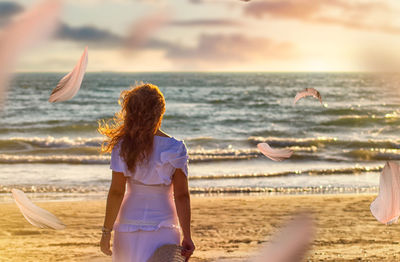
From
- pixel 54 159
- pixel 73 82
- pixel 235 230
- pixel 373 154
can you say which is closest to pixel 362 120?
pixel 373 154

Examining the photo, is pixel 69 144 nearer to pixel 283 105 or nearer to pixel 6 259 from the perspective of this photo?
pixel 6 259

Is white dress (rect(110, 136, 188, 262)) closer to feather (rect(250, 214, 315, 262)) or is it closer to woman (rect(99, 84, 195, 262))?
woman (rect(99, 84, 195, 262))

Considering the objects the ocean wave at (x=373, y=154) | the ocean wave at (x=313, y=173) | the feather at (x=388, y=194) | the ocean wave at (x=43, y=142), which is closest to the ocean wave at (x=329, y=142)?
the ocean wave at (x=373, y=154)

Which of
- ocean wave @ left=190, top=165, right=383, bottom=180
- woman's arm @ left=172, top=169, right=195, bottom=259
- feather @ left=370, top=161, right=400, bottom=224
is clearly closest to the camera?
woman's arm @ left=172, top=169, right=195, bottom=259

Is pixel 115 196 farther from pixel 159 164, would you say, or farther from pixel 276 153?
pixel 276 153

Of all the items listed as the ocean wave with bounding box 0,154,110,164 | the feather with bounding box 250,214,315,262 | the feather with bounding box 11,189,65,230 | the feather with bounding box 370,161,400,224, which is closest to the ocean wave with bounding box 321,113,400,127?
the ocean wave with bounding box 0,154,110,164

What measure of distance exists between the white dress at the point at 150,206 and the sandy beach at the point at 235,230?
324 cm

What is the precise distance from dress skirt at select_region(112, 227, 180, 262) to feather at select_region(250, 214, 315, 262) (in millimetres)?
2044

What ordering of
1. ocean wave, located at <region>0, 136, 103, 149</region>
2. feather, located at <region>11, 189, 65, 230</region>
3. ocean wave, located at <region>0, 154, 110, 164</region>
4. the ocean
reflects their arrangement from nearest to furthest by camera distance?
feather, located at <region>11, 189, 65, 230</region>
the ocean
ocean wave, located at <region>0, 154, 110, 164</region>
ocean wave, located at <region>0, 136, 103, 149</region>

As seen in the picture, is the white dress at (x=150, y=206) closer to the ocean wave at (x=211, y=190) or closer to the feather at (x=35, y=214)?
the feather at (x=35, y=214)

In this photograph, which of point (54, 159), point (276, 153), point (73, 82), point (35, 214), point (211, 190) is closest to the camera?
point (73, 82)

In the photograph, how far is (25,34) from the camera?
2.61m

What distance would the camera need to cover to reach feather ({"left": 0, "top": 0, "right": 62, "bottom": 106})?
251 centimetres

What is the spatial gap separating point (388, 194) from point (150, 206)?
140cm
